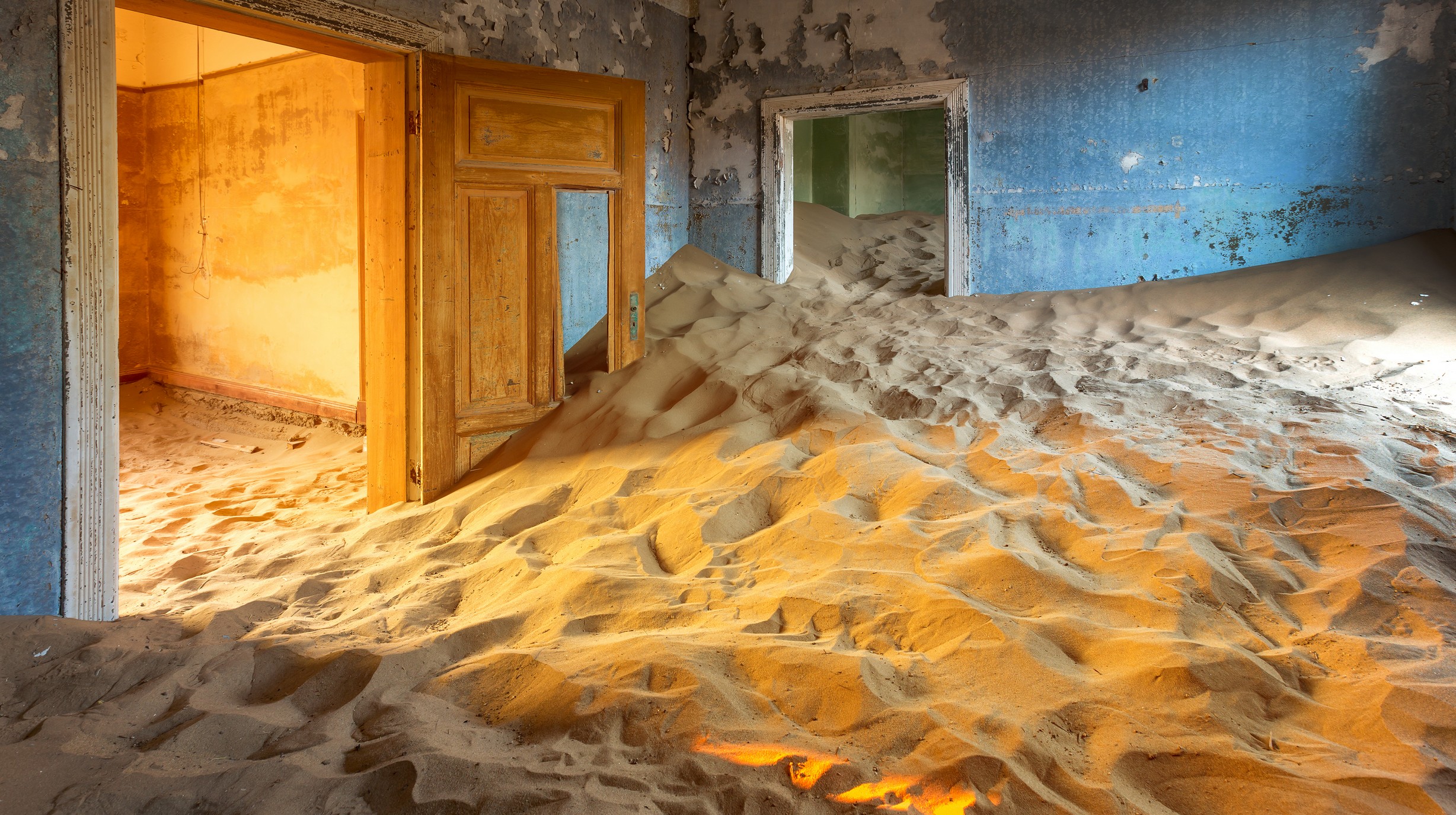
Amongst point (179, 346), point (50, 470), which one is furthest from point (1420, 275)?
point (179, 346)

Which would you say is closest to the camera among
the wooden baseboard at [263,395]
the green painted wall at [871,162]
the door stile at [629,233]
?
the door stile at [629,233]

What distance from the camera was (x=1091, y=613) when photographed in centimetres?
239

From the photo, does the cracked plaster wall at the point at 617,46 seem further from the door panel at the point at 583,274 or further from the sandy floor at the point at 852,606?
the sandy floor at the point at 852,606

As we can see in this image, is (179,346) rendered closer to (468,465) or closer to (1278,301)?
(468,465)

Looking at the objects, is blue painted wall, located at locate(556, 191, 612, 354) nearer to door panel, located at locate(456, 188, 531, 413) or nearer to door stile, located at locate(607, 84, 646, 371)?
door stile, located at locate(607, 84, 646, 371)

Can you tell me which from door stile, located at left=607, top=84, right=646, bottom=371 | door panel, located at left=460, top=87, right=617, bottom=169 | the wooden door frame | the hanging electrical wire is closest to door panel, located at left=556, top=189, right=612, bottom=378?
door stile, located at left=607, top=84, right=646, bottom=371

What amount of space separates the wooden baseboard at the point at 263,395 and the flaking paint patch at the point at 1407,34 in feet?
21.6

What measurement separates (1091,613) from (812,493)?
1.18 m

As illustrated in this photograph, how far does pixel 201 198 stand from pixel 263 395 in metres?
1.75

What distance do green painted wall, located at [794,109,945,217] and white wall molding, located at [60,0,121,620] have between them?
8.96 metres

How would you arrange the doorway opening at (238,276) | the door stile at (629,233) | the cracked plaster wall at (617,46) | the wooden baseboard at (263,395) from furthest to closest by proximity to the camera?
the wooden baseboard at (263,395), the doorway opening at (238,276), the door stile at (629,233), the cracked plaster wall at (617,46)

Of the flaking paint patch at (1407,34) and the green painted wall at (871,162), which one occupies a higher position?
the green painted wall at (871,162)

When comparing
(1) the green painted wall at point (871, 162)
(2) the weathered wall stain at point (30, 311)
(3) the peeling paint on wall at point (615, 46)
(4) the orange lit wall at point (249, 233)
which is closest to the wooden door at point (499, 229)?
(3) the peeling paint on wall at point (615, 46)

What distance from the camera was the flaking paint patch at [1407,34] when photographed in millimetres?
4824
